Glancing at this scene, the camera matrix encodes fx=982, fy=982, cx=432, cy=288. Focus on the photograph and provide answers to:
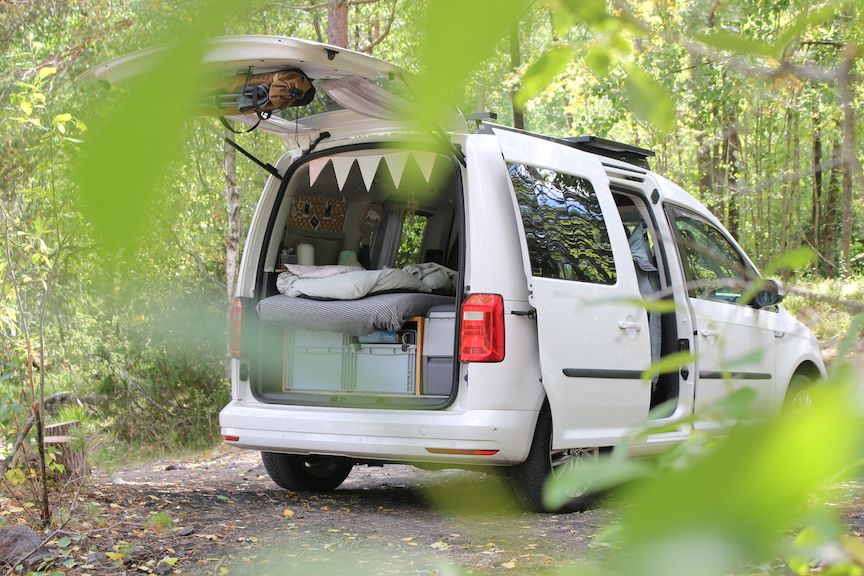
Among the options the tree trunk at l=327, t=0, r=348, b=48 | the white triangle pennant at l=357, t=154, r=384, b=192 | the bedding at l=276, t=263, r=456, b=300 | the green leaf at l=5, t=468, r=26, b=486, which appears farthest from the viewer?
the tree trunk at l=327, t=0, r=348, b=48

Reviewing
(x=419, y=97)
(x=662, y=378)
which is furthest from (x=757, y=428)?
(x=662, y=378)

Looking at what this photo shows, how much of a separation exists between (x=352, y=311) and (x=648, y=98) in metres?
4.12

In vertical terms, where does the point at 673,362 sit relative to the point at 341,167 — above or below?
below

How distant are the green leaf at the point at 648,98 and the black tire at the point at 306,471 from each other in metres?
5.01

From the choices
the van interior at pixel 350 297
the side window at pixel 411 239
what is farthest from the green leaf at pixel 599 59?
the side window at pixel 411 239

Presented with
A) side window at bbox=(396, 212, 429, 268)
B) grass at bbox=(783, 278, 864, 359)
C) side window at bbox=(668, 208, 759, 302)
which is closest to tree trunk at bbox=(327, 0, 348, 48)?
side window at bbox=(396, 212, 429, 268)

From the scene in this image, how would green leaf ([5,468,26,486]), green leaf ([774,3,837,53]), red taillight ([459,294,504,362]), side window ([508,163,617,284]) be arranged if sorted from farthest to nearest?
1. green leaf ([5,468,26,486])
2. side window ([508,163,617,284])
3. red taillight ([459,294,504,362])
4. green leaf ([774,3,837,53])

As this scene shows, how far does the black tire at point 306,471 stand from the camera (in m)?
5.45

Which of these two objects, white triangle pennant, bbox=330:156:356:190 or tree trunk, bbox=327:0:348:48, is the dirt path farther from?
tree trunk, bbox=327:0:348:48

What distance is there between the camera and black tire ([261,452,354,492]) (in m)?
5.45

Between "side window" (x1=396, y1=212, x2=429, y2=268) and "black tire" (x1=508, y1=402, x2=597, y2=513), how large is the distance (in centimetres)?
168

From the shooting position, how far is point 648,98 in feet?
1.95

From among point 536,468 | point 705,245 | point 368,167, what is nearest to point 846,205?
point 536,468

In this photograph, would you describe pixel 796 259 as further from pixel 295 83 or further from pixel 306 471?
pixel 306 471
